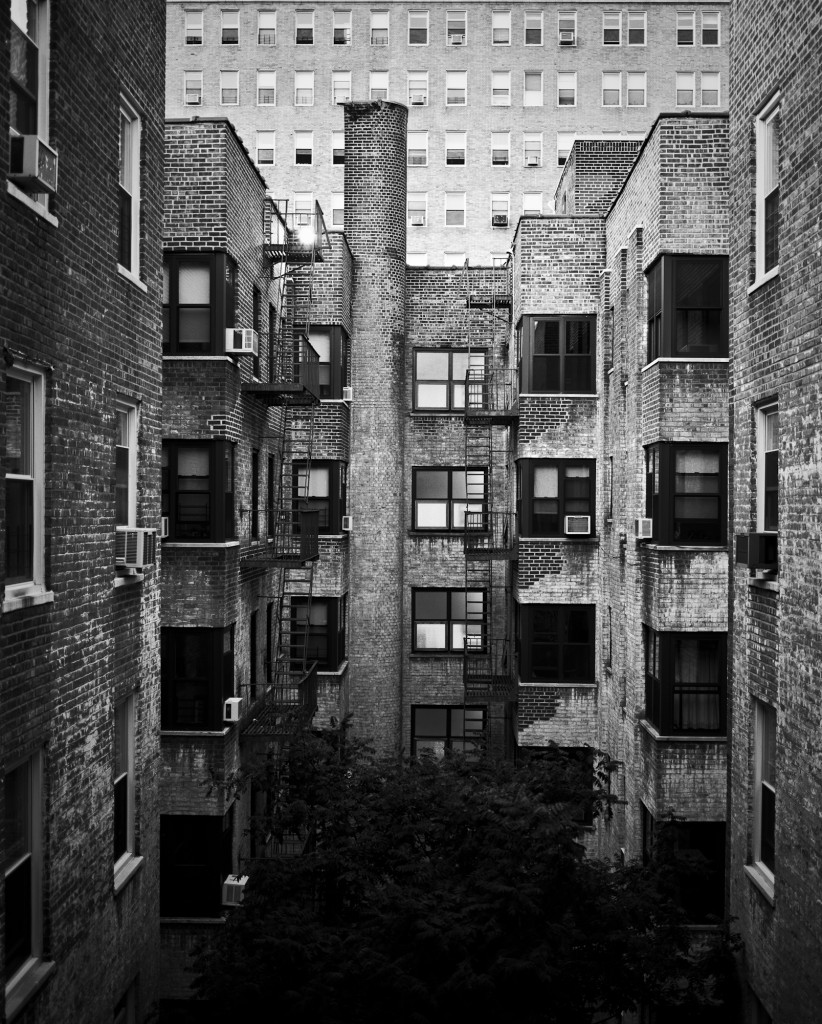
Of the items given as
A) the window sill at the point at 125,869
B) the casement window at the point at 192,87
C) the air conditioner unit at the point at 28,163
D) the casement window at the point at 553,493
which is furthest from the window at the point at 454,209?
the air conditioner unit at the point at 28,163

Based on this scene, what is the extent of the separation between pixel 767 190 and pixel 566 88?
52.3 meters

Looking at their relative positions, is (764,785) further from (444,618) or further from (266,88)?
(266,88)

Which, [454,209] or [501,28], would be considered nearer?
[501,28]

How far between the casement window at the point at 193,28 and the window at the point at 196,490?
50.4m

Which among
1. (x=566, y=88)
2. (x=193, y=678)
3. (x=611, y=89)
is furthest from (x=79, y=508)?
(x=611, y=89)

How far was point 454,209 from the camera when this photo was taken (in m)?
58.8

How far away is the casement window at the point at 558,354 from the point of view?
2297 cm

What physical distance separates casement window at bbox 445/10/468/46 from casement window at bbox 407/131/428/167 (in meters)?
5.44

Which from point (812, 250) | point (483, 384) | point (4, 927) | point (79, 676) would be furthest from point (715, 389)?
point (4, 927)

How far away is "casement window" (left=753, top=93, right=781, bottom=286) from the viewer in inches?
432

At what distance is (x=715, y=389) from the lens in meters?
16.9

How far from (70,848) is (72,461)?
3.55 metres

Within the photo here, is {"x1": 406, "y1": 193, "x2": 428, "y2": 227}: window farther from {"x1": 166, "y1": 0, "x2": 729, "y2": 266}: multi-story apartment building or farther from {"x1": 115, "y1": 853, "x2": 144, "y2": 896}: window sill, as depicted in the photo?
{"x1": 115, "y1": 853, "x2": 144, "y2": 896}: window sill

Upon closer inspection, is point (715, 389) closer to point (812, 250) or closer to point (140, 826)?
point (812, 250)
